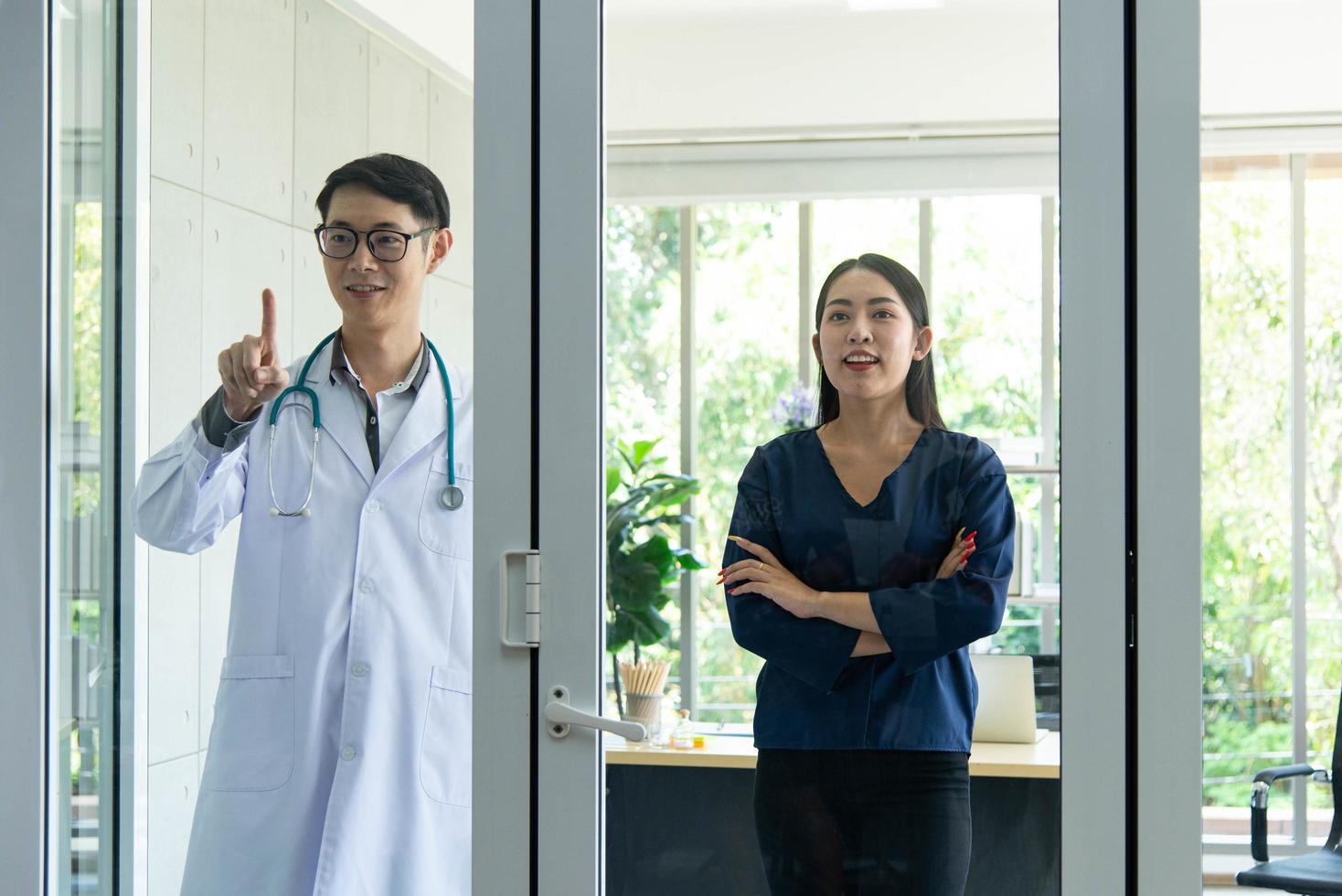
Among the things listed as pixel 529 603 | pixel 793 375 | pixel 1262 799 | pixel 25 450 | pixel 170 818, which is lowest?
pixel 170 818

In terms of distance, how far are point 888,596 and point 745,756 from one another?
0.99ft

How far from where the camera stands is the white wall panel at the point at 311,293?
1.73 metres

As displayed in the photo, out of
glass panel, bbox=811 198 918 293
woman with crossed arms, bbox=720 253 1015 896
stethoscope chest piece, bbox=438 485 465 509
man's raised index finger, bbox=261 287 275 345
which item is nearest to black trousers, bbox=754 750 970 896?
woman with crossed arms, bbox=720 253 1015 896

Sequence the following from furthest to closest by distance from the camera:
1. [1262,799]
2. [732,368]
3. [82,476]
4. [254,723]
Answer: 1. [82,476]
2. [254,723]
3. [732,368]
4. [1262,799]

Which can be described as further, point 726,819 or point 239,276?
point 239,276

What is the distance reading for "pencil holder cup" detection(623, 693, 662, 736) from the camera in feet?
5.27

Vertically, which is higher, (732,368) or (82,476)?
(732,368)

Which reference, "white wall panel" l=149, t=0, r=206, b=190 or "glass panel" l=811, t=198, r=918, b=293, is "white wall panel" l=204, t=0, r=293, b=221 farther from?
"glass panel" l=811, t=198, r=918, b=293

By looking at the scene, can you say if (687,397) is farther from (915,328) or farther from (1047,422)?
(1047,422)

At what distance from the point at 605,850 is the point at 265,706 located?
0.56 metres

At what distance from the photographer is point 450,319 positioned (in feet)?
5.57

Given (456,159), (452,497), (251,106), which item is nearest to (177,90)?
(251,106)

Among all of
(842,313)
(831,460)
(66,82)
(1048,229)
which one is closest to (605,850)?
(831,460)

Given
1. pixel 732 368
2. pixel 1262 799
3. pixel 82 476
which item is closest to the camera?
pixel 1262 799
